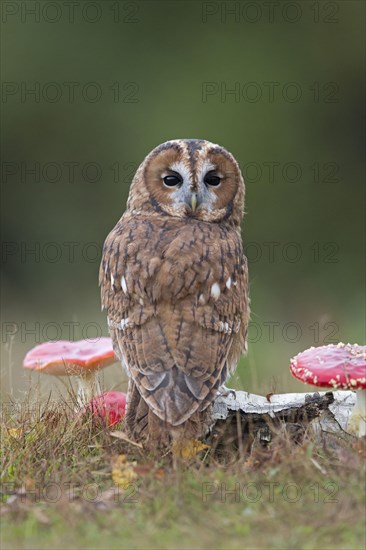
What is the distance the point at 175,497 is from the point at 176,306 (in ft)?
3.93

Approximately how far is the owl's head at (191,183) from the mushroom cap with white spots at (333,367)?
1221 millimetres

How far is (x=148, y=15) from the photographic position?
52.0ft

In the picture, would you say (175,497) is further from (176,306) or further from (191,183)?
(191,183)

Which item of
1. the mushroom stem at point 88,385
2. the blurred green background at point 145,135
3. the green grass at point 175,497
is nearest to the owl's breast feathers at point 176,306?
the green grass at point 175,497

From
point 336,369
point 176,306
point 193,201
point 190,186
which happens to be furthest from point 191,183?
point 336,369

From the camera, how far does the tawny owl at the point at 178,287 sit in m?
4.86

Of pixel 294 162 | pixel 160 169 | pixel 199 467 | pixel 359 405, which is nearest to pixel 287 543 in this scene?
pixel 199 467

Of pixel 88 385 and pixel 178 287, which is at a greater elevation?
pixel 178 287

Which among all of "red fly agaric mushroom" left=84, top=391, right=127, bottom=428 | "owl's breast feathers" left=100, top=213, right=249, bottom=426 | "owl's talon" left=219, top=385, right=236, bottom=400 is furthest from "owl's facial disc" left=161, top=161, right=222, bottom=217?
"red fly agaric mushroom" left=84, top=391, right=127, bottom=428

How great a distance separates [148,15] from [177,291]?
11.6 metres

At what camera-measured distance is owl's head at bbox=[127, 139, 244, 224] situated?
18.5 ft

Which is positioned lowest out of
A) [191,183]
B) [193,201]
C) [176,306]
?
[176,306]

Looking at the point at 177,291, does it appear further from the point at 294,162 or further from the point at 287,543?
the point at 294,162

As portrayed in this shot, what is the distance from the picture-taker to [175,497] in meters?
4.25
